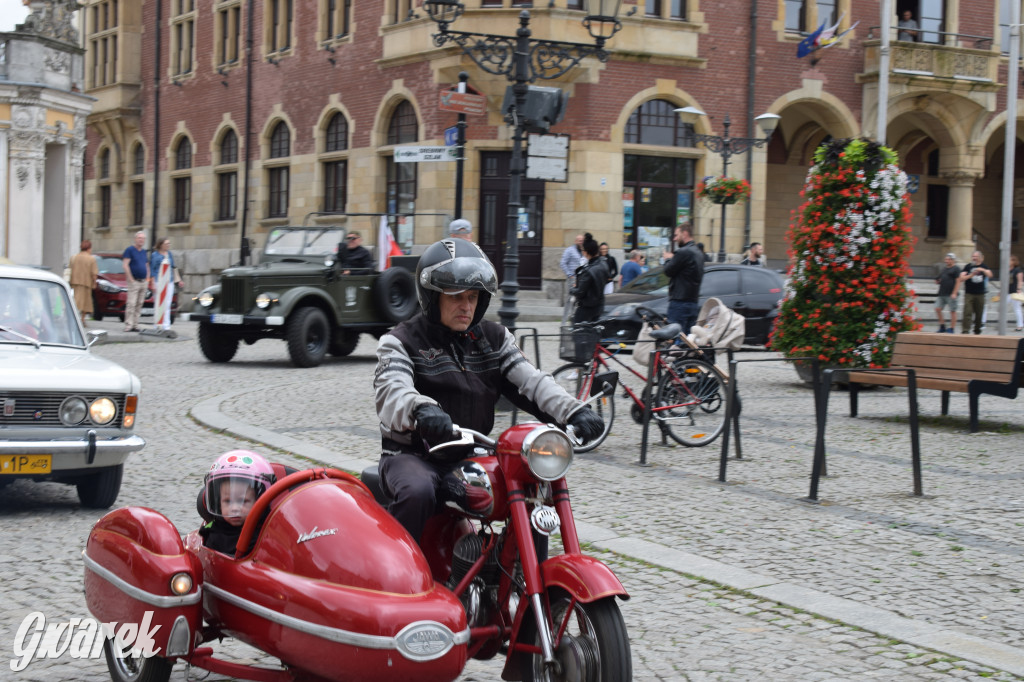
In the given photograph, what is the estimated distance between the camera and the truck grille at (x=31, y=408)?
21.1 feet

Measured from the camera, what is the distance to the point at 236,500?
3852 millimetres

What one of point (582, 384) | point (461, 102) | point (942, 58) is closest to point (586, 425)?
point (582, 384)

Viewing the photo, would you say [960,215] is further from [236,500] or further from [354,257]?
[236,500]

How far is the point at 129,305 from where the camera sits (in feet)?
68.9

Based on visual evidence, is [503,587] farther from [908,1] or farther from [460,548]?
[908,1]

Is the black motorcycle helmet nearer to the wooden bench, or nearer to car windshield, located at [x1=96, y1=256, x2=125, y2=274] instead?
the wooden bench

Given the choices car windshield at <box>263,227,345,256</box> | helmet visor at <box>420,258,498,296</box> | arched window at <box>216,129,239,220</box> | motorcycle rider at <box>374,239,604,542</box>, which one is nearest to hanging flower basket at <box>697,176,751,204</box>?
car windshield at <box>263,227,345,256</box>

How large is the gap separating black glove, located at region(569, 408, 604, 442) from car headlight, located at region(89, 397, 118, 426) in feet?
12.9

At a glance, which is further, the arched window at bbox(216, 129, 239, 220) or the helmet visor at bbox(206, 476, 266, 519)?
the arched window at bbox(216, 129, 239, 220)

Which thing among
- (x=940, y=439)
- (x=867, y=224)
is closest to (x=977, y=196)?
(x=867, y=224)

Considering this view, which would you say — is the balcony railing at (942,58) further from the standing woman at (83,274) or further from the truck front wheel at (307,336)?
the standing woman at (83,274)

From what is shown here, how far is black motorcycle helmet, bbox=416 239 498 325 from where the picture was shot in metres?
3.84

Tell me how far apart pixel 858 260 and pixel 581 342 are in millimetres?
4871

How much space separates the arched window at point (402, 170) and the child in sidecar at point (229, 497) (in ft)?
84.5
